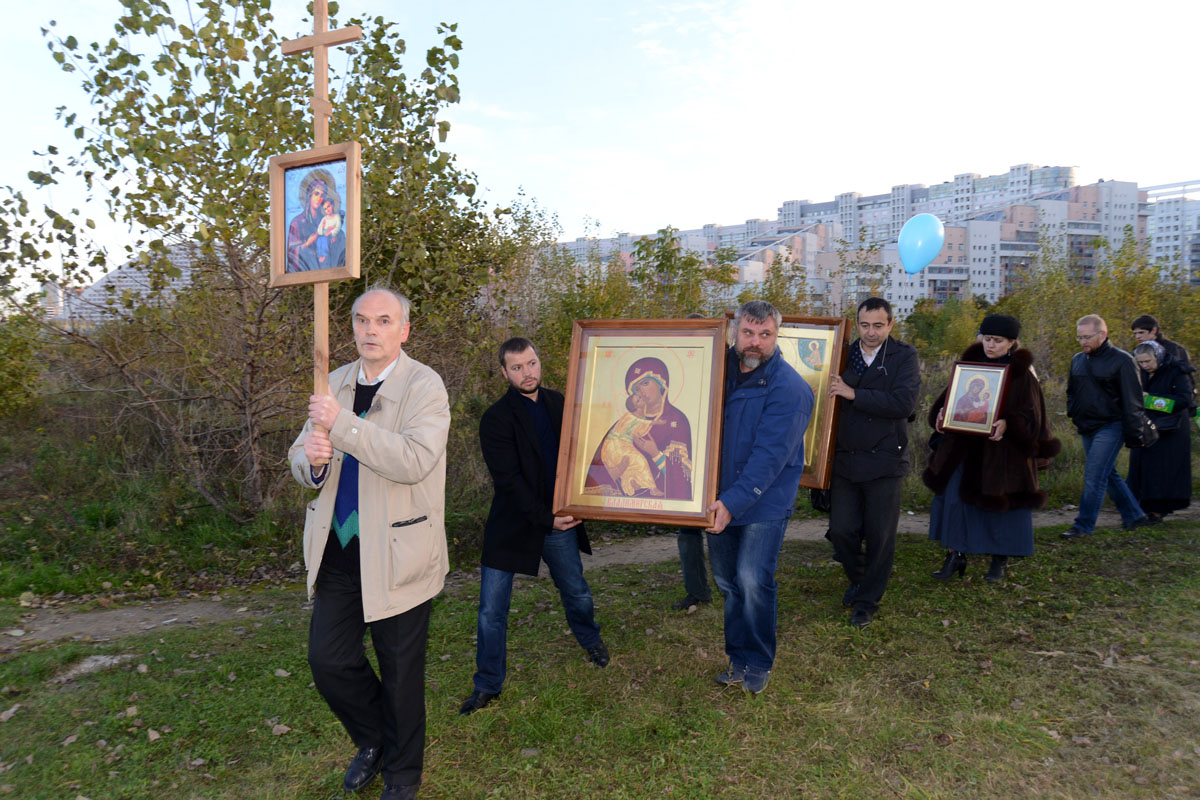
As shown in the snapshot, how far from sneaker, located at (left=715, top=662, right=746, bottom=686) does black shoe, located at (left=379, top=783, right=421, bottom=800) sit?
2173 millimetres

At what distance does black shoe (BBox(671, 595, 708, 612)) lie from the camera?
22.4ft

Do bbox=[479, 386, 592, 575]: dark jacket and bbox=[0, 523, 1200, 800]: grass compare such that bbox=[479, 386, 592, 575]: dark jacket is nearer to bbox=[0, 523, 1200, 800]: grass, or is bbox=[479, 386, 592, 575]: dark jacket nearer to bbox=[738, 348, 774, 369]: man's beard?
bbox=[0, 523, 1200, 800]: grass

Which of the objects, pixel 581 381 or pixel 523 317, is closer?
pixel 581 381

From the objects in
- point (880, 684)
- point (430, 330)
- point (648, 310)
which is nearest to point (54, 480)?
point (430, 330)

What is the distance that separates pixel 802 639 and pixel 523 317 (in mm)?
9910

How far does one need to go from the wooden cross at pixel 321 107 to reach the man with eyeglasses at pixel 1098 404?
790 cm

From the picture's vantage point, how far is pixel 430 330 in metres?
10.5

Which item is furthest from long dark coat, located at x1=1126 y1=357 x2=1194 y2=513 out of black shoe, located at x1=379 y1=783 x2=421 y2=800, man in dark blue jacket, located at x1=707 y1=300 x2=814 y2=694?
black shoe, located at x1=379 y1=783 x2=421 y2=800

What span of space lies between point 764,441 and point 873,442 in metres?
1.78

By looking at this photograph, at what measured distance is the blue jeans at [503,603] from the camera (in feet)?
15.8

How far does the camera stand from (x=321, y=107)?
11.7 ft

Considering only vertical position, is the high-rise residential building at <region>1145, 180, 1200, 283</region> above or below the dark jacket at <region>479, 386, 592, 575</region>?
above

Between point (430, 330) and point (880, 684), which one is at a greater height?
point (430, 330)

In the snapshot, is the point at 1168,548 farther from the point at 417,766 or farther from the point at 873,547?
the point at 417,766
